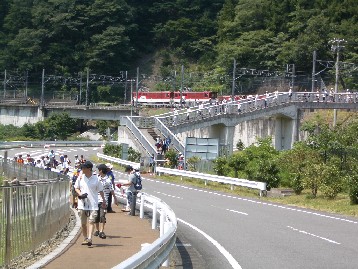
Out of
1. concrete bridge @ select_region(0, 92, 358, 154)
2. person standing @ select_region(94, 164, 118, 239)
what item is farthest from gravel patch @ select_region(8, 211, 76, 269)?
concrete bridge @ select_region(0, 92, 358, 154)

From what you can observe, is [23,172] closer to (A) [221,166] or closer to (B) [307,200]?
(B) [307,200]

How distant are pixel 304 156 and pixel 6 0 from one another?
85.2 m

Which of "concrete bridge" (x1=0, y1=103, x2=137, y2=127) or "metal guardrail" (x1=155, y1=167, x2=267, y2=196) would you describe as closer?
"metal guardrail" (x1=155, y1=167, x2=267, y2=196)

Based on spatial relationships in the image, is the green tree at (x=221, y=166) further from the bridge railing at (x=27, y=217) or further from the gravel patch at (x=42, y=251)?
the bridge railing at (x=27, y=217)

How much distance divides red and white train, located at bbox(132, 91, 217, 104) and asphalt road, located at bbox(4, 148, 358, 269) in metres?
47.9

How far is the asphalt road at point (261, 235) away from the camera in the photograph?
1566 centimetres

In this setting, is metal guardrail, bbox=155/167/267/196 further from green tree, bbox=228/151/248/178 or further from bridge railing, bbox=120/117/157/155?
bridge railing, bbox=120/117/157/155

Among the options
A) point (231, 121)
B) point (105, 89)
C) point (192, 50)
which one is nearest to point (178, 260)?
point (231, 121)

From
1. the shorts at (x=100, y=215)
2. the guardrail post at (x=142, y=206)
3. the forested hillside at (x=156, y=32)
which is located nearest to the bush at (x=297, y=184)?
the guardrail post at (x=142, y=206)

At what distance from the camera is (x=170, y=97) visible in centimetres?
8462

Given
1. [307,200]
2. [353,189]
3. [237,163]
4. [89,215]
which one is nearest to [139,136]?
[237,163]

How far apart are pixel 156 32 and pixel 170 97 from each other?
28.2m

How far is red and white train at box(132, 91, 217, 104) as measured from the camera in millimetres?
80250

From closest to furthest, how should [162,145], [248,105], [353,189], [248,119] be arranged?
[353,189], [162,145], [248,105], [248,119]
